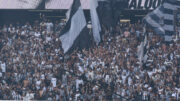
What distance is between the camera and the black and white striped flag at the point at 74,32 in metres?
22.3

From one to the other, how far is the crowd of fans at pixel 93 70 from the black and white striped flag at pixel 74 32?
8.11ft

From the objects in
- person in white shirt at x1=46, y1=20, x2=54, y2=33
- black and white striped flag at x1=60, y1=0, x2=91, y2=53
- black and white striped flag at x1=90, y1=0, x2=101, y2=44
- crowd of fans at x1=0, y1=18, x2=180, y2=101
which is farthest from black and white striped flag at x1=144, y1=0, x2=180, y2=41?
person in white shirt at x1=46, y1=20, x2=54, y2=33

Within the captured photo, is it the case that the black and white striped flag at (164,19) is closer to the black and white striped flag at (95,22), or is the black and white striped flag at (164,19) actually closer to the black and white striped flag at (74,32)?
the black and white striped flag at (95,22)

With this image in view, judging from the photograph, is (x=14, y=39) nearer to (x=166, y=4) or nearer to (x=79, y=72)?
(x=79, y=72)

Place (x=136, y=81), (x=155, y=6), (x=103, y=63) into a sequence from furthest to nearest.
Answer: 1. (x=155, y=6)
2. (x=103, y=63)
3. (x=136, y=81)

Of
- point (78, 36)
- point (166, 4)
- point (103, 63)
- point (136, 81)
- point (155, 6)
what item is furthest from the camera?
point (155, 6)

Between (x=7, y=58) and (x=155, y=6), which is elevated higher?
(x=155, y=6)

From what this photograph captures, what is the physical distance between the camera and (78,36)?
2256 cm

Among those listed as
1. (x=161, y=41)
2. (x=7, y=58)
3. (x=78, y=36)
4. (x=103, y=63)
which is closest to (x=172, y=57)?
(x=161, y=41)

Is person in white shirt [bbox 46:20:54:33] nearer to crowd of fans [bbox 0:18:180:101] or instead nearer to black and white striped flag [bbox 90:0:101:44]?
crowd of fans [bbox 0:18:180:101]

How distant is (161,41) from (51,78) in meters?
6.40

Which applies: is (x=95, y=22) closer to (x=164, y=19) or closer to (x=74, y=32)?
(x=74, y=32)

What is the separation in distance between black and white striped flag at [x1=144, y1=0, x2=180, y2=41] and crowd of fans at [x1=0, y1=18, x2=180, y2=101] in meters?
0.44

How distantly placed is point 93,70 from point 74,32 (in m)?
3.46
